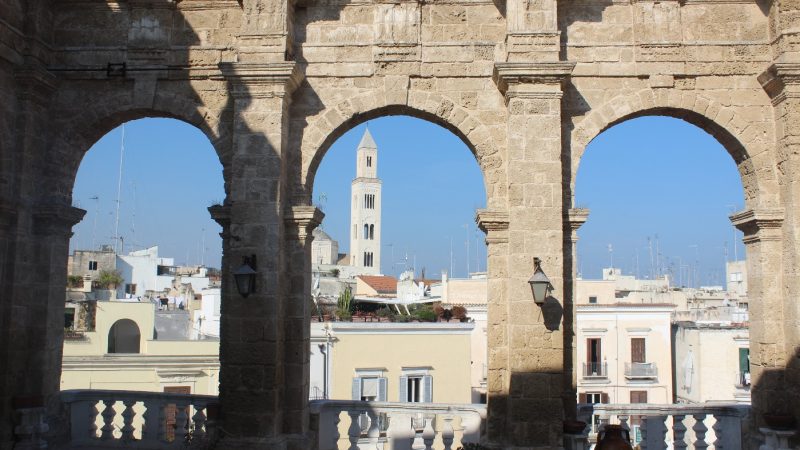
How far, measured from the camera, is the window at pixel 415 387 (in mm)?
16969

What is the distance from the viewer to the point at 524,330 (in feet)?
25.4

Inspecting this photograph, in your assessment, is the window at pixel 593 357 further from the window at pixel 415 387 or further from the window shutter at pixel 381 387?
the window shutter at pixel 381 387

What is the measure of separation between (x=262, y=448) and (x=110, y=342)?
14.2 meters

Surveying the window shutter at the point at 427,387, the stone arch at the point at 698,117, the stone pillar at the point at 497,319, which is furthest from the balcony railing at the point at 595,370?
the stone pillar at the point at 497,319

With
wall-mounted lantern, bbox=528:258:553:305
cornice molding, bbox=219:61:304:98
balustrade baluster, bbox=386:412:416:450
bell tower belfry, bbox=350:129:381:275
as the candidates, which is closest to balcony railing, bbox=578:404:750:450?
wall-mounted lantern, bbox=528:258:553:305

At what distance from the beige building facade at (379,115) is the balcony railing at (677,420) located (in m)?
0.38

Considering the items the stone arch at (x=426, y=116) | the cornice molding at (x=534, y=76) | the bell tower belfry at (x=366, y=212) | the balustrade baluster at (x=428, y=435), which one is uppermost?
the bell tower belfry at (x=366, y=212)

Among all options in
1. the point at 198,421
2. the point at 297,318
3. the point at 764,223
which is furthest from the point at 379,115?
the point at 764,223

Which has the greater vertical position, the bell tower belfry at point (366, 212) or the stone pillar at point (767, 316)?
the bell tower belfry at point (366, 212)

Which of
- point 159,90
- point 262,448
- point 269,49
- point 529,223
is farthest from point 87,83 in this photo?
point 529,223

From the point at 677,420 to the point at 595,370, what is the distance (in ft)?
51.6

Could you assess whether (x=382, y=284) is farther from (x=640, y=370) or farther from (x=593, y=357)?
(x=640, y=370)

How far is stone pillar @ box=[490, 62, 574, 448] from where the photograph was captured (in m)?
7.65

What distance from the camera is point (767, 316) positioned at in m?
8.08
